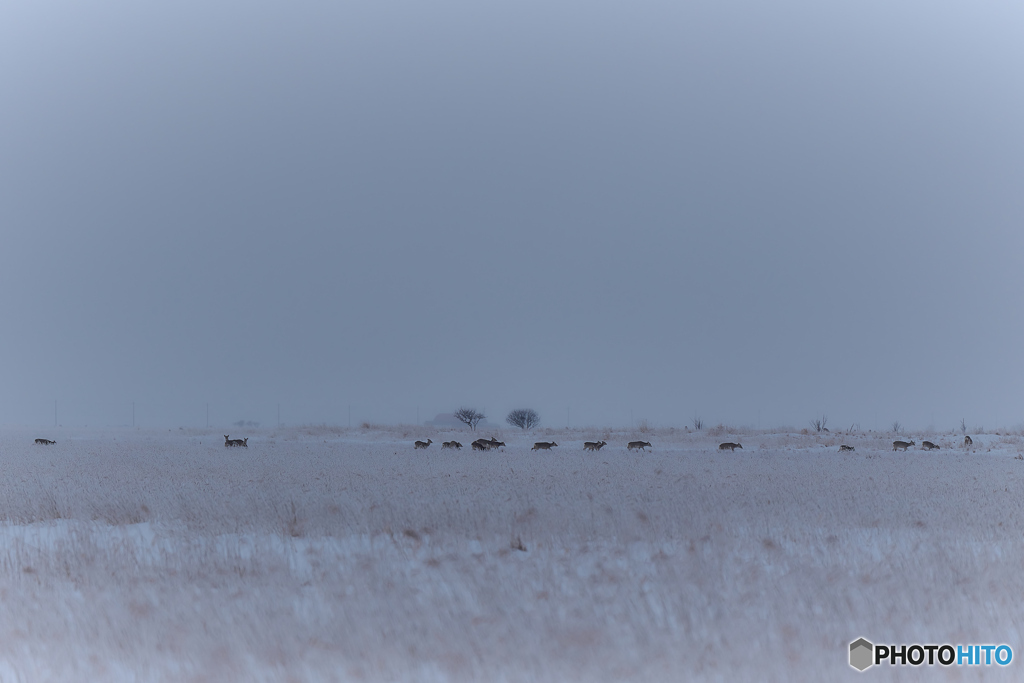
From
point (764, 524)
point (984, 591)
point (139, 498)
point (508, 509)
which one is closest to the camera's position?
point (984, 591)

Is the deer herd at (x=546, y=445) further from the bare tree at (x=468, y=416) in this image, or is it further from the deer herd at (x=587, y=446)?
the bare tree at (x=468, y=416)

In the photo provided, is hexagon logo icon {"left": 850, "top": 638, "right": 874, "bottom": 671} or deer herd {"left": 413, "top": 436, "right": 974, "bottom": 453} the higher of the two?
deer herd {"left": 413, "top": 436, "right": 974, "bottom": 453}

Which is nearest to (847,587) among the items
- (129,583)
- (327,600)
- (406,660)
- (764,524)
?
(764,524)

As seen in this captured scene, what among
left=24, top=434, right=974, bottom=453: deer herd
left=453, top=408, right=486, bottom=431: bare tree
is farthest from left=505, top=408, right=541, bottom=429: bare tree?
left=24, top=434, right=974, bottom=453: deer herd

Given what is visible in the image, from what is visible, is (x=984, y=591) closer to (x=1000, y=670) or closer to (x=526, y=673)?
(x=1000, y=670)

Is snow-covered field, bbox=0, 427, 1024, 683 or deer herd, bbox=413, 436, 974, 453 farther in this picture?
deer herd, bbox=413, 436, 974, 453

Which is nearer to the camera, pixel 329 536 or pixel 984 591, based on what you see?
pixel 984 591

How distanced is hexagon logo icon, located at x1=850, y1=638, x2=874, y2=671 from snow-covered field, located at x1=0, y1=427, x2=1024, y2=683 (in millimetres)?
130

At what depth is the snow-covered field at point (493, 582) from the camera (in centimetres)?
712

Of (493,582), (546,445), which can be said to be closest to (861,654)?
(493,582)

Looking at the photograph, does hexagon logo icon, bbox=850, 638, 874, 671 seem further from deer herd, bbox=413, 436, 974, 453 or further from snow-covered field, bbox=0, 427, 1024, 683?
deer herd, bbox=413, 436, 974, 453

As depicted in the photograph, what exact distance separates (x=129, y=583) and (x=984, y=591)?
1129cm

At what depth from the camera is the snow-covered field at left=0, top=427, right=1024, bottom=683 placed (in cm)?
712

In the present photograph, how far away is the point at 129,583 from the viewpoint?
934 centimetres
